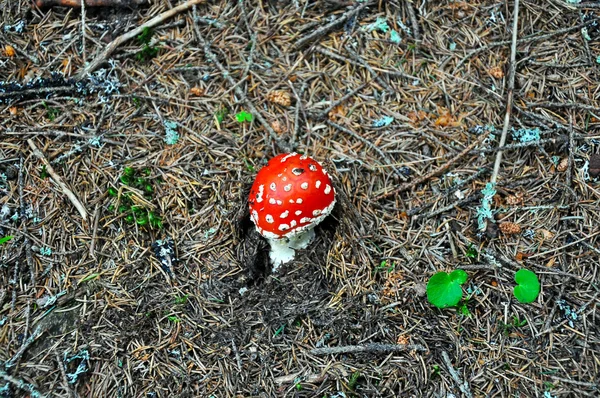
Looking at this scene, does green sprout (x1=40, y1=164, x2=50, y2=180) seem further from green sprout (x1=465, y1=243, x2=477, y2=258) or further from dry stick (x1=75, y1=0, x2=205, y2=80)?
green sprout (x1=465, y1=243, x2=477, y2=258)

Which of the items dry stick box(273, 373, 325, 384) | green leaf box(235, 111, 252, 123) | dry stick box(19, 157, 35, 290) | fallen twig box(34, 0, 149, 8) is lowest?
dry stick box(273, 373, 325, 384)

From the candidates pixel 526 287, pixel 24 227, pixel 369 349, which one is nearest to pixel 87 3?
pixel 24 227

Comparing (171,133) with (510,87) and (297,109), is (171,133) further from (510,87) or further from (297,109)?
(510,87)

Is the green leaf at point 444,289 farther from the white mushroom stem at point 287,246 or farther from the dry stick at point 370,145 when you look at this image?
the white mushroom stem at point 287,246

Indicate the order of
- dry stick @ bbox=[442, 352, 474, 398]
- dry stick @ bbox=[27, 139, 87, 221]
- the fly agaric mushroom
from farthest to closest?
dry stick @ bbox=[27, 139, 87, 221]
the fly agaric mushroom
dry stick @ bbox=[442, 352, 474, 398]

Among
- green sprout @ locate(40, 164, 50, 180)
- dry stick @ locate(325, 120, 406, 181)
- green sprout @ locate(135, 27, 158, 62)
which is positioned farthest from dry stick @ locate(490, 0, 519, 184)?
green sprout @ locate(40, 164, 50, 180)

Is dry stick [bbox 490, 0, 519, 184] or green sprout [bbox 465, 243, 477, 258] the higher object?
dry stick [bbox 490, 0, 519, 184]

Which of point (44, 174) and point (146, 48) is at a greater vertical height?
point (146, 48)

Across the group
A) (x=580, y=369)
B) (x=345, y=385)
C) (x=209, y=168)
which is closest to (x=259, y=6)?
(x=209, y=168)
